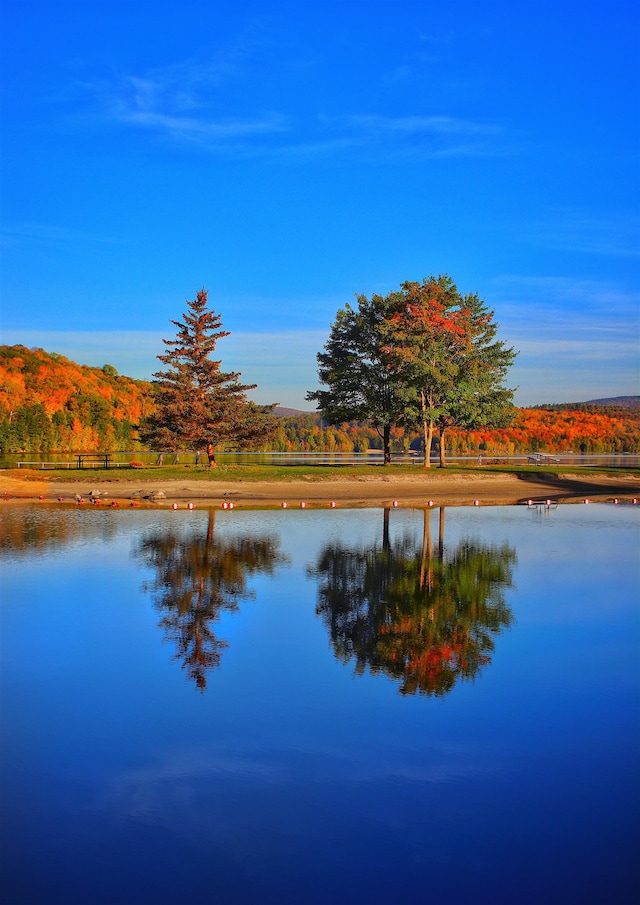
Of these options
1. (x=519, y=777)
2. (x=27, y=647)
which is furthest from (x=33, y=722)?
(x=519, y=777)

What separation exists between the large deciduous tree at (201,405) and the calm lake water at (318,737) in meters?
28.4

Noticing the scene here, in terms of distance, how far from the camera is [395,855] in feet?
21.1

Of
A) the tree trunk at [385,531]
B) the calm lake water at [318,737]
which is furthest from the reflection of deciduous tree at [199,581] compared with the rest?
the tree trunk at [385,531]

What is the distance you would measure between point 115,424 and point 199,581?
122 meters

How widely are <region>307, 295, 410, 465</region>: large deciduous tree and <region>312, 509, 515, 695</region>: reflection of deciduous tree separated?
97.3ft

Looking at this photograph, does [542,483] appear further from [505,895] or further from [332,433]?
[332,433]

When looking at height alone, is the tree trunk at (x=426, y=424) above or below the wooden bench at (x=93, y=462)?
above

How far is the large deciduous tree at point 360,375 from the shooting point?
5275cm

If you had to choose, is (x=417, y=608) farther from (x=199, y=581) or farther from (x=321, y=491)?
(x=321, y=491)

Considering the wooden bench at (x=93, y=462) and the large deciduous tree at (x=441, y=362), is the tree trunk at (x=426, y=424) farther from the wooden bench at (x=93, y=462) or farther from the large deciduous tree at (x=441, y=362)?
the wooden bench at (x=93, y=462)

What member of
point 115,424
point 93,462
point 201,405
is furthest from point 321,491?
point 115,424

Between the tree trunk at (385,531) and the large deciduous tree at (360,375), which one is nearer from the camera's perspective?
the tree trunk at (385,531)

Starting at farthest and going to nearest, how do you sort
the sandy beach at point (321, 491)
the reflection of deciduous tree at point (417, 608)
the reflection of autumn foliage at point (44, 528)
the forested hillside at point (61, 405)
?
1. the forested hillside at point (61, 405)
2. the sandy beach at point (321, 491)
3. the reflection of autumn foliage at point (44, 528)
4. the reflection of deciduous tree at point (417, 608)

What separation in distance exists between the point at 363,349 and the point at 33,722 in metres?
46.4
